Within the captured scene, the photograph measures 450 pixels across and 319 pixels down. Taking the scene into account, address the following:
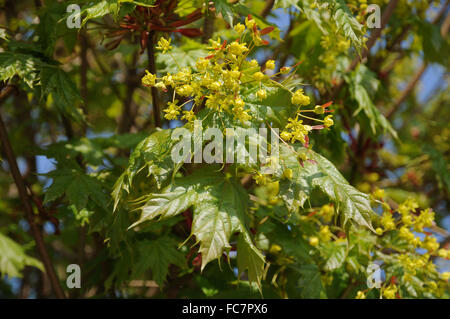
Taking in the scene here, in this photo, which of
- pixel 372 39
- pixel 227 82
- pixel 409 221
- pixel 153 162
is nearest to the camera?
pixel 227 82

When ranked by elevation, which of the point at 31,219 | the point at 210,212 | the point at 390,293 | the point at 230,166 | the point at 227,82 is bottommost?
the point at 390,293

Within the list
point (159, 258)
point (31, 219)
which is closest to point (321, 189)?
point (159, 258)

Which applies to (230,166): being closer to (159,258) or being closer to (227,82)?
(227,82)

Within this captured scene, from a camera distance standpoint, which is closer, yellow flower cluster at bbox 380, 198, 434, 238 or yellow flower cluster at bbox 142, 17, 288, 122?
yellow flower cluster at bbox 142, 17, 288, 122

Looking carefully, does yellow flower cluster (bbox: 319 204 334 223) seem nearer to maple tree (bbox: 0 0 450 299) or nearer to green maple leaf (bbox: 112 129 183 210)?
maple tree (bbox: 0 0 450 299)

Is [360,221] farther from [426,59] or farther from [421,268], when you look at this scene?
[426,59]

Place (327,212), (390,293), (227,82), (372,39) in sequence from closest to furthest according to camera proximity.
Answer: (227,82) → (390,293) → (327,212) → (372,39)

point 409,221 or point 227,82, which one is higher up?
point 227,82

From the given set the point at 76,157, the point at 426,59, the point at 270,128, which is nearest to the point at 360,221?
the point at 270,128

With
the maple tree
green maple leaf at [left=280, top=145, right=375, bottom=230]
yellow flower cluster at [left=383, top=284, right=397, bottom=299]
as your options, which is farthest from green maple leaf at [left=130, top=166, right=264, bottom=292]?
yellow flower cluster at [left=383, top=284, right=397, bottom=299]

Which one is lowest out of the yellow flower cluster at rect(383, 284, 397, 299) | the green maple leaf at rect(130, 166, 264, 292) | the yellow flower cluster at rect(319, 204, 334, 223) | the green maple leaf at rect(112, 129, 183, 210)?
the yellow flower cluster at rect(383, 284, 397, 299)

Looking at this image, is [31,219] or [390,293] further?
[31,219]

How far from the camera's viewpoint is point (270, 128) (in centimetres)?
146

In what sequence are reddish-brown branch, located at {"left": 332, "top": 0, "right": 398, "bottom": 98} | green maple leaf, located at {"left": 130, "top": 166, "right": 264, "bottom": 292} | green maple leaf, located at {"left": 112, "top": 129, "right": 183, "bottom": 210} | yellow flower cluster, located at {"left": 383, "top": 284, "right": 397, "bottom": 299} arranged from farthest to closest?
reddish-brown branch, located at {"left": 332, "top": 0, "right": 398, "bottom": 98} → yellow flower cluster, located at {"left": 383, "top": 284, "right": 397, "bottom": 299} → green maple leaf, located at {"left": 112, "top": 129, "right": 183, "bottom": 210} → green maple leaf, located at {"left": 130, "top": 166, "right": 264, "bottom": 292}
